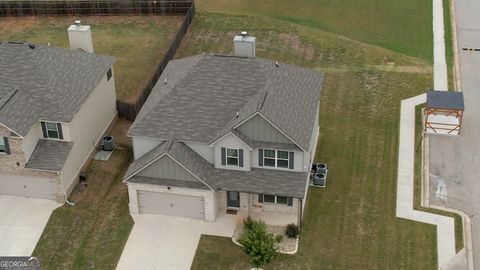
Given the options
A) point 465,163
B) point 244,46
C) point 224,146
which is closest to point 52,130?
point 224,146

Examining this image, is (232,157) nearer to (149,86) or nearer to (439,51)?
(149,86)

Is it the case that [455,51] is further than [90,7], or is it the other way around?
[90,7]

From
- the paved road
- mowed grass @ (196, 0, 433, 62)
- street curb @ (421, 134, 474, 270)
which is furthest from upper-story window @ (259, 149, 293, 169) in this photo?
mowed grass @ (196, 0, 433, 62)

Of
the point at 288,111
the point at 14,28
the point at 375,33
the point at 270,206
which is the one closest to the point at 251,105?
the point at 288,111

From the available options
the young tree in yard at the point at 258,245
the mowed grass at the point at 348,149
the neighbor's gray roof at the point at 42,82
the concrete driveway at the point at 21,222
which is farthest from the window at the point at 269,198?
the concrete driveway at the point at 21,222

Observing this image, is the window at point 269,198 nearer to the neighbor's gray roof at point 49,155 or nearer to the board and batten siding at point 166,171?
the board and batten siding at point 166,171

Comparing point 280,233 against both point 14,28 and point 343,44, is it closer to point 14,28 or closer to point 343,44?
point 343,44
